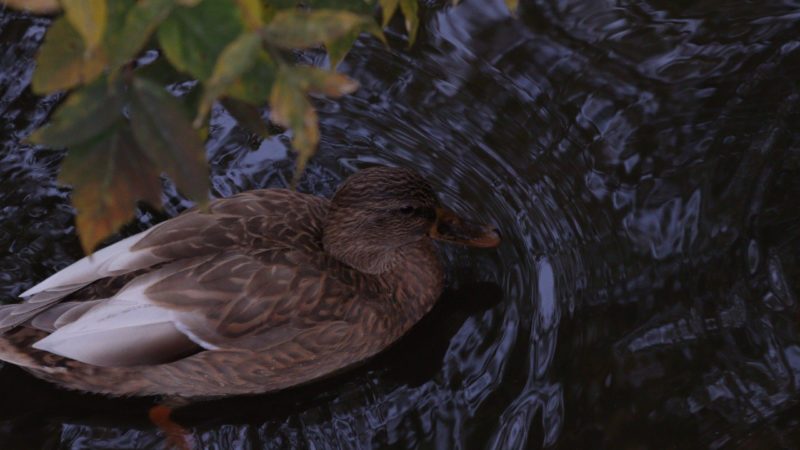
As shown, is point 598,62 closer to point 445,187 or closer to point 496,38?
point 496,38

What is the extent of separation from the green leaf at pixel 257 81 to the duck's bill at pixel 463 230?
9.27 ft

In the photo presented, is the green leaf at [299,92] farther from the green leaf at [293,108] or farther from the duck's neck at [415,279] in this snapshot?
the duck's neck at [415,279]

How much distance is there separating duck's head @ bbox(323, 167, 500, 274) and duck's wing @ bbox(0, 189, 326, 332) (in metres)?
0.18

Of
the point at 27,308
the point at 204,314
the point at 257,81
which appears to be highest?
the point at 27,308

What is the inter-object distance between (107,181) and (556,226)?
3360 millimetres

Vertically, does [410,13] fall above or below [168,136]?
above

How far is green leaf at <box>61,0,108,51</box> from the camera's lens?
1364mm

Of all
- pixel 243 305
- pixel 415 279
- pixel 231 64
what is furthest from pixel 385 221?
pixel 231 64

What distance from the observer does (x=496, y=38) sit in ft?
17.9

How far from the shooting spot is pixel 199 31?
161 centimetres

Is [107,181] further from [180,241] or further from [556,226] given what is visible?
[556,226]

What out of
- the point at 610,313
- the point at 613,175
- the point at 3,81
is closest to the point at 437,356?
the point at 610,313

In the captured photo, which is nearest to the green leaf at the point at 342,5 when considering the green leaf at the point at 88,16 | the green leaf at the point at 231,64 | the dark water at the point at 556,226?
the green leaf at the point at 231,64

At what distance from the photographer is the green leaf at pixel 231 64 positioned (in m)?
1.44
